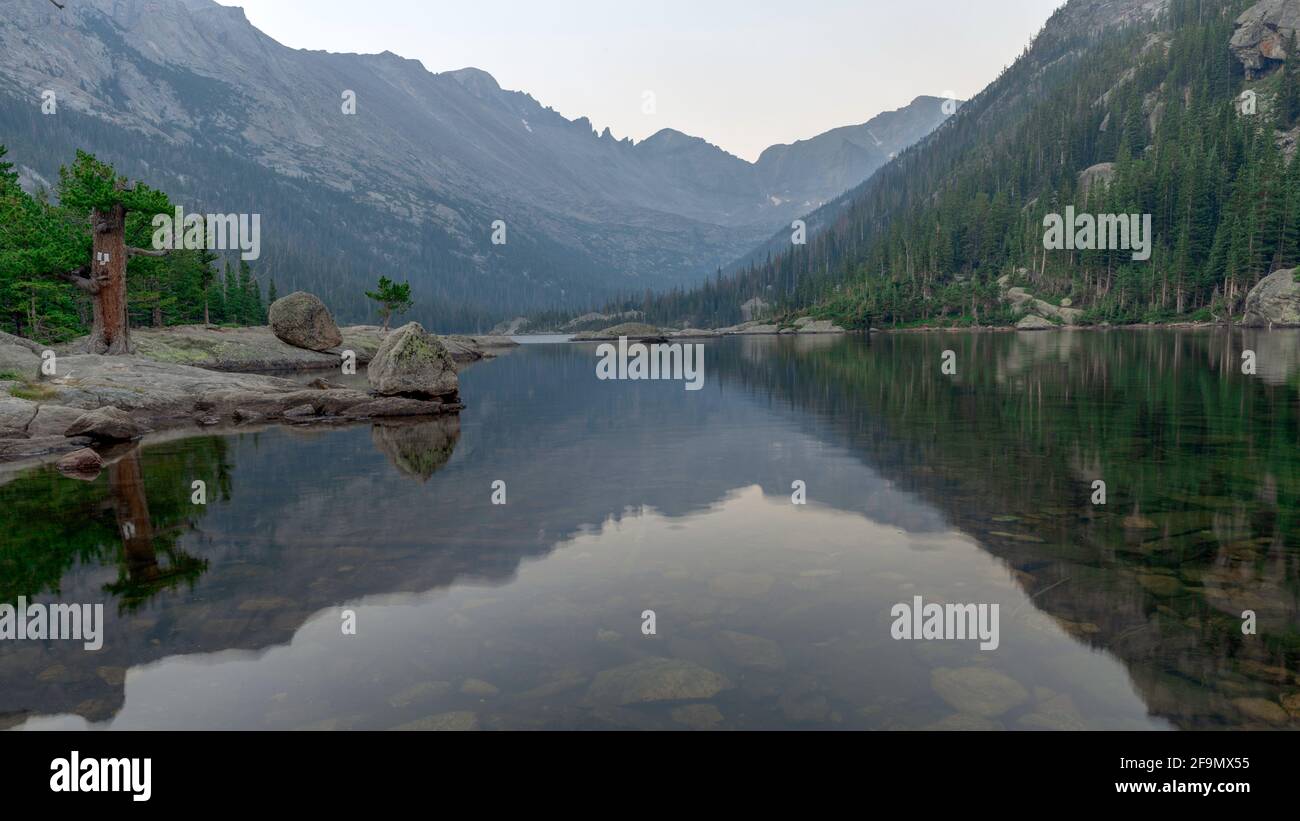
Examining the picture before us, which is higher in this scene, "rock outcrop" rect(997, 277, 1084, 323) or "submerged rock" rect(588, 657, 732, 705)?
"rock outcrop" rect(997, 277, 1084, 323)

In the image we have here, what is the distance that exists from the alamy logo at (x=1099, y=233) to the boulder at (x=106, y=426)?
153 metres

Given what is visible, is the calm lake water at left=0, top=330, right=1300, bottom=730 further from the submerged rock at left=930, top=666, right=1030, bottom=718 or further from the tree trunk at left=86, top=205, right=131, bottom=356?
the tree trunk at left=86, top=205, right=131, bottom=356

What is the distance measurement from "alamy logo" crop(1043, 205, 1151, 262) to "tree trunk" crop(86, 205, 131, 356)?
151 meters

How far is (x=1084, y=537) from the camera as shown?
12211 millimetres

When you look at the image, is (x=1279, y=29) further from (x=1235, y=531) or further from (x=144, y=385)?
(x=144, y=385)

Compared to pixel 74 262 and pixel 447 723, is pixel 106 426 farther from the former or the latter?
pixel 447 723

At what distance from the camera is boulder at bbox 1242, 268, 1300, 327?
95125mm

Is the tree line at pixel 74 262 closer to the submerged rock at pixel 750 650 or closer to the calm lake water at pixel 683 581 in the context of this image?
the calm lake water at pixel 683 581

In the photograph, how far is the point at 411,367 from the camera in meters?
36.1

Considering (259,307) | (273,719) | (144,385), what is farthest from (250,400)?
(259,307)

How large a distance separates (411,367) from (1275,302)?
11991 cm

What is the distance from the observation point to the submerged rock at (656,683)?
7492 millimetres

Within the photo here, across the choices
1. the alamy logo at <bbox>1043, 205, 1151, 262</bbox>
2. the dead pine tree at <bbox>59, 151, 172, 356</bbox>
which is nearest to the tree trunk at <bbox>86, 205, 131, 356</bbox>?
the dead pine tree at <bbox>59, 151, 172, 356</bbox>
